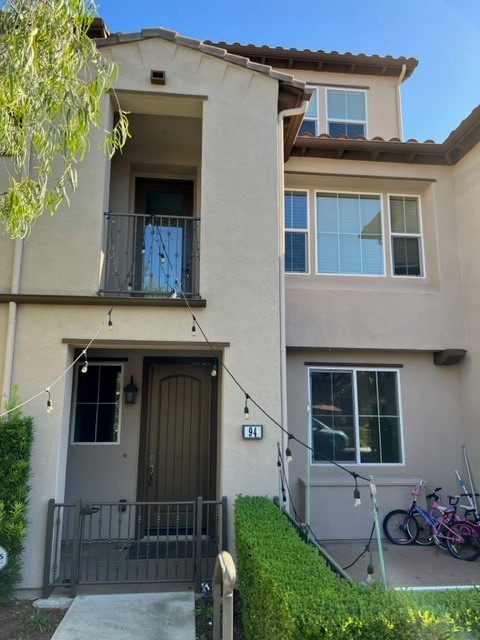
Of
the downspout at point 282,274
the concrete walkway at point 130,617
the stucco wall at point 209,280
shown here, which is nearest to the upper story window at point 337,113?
the downspout at point 282,274

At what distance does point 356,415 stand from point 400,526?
1.88 meters

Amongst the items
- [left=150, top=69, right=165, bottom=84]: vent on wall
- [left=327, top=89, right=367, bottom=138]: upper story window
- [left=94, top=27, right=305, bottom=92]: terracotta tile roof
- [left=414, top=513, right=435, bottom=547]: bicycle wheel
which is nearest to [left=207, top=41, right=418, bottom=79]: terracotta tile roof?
[left=327, top=89, right=367, bottom=138]: upper story window

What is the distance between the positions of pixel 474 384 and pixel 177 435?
515 cm

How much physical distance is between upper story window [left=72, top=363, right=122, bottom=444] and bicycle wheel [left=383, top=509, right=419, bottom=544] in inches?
185

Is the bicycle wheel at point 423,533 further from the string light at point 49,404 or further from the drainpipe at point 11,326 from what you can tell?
the drainpipe at point 11,326

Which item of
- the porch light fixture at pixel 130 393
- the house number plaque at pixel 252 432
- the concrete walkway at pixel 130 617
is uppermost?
the porch light fixture at pixel 130 393

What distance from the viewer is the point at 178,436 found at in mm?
8016

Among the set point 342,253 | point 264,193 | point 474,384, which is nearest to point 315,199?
point 342,253

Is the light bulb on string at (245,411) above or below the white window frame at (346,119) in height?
below

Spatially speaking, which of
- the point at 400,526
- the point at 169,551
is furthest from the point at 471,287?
the point at 169,551

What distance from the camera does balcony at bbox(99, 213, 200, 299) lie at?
7148 mm

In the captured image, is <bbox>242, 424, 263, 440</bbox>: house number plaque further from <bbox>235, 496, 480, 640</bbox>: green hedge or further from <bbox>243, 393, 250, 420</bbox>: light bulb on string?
<bbox>235, 496, 480, 640</bbox>: green hedge

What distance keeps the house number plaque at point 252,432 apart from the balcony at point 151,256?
6.87ft

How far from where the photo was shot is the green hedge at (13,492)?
512 centimetres
